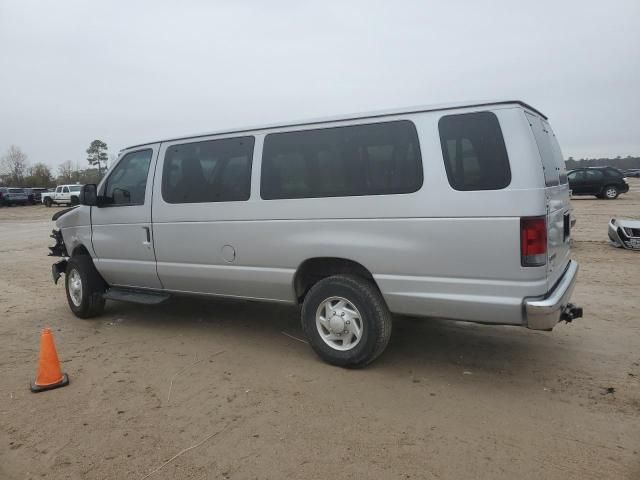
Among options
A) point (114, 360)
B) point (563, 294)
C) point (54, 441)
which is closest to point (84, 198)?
point (114, 360)

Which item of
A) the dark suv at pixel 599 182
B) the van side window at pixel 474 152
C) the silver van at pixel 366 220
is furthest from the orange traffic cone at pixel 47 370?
the dark suv at pixel 599 182

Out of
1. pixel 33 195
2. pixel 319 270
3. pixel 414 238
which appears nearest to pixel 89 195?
pixel 319 270

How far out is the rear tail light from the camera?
11.4ft

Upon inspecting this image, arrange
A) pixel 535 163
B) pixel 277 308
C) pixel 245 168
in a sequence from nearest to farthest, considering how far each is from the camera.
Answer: pixel 535 163 → pixel 245 168 → pixel 277 308

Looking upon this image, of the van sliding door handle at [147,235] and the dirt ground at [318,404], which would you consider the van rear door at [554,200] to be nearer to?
the dirt ground at [318,404]

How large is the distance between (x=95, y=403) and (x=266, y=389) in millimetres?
1318

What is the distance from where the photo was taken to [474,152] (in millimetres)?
3670

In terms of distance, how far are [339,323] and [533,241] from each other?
170 centimetres

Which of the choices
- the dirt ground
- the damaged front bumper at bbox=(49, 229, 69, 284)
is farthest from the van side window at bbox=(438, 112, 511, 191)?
the damaged front bumper at bbox=(49, 229, 69, 284)

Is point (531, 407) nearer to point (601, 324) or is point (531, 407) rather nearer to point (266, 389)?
point (266, 389)

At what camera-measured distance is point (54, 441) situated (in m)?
3.33

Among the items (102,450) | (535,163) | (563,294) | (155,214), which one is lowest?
(102,450)

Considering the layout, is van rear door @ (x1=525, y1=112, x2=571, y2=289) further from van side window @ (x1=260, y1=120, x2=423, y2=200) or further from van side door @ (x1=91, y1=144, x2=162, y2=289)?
van side door @ (x1=91, y1=144, x2=162, y2=289)

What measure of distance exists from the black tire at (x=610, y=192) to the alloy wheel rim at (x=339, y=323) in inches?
970
